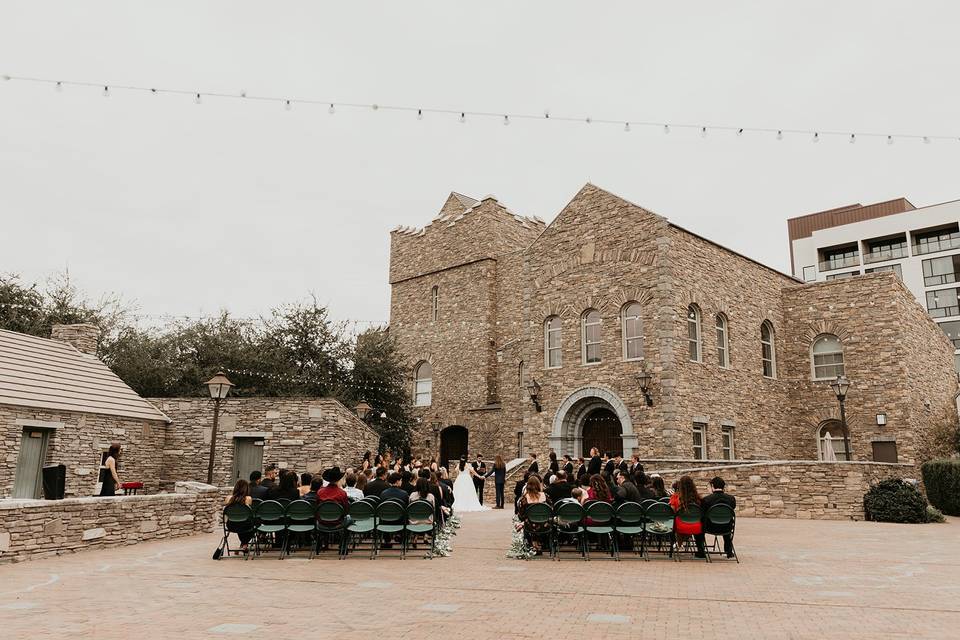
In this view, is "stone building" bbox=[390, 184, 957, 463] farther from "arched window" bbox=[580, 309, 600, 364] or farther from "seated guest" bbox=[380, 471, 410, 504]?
"seated guest" bbox=[380, 471, 410, 504]

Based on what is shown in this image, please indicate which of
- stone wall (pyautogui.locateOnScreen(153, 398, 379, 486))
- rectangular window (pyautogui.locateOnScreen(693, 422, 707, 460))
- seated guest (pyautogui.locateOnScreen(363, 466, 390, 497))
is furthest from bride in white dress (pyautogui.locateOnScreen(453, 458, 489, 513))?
rectangular window (pyautogui.locateOnScreen(693, 422, 707, 460))

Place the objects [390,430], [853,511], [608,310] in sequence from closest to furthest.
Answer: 1. [853,511]
2. [608,310]
3. [390,430]

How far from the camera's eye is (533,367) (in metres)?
Answer: 21.9

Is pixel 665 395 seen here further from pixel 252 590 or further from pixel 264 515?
pixel 252 590

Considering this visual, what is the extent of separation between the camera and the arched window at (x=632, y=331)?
65.2 ft

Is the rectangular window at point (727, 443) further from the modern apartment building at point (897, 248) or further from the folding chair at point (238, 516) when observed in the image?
the modern apartment building at point (897, 248)

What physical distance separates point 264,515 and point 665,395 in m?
12.0

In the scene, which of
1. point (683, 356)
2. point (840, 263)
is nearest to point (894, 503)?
point (683, 356)

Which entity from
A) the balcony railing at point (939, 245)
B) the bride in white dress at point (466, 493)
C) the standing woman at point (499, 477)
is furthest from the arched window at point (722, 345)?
the balcony railing at point (939, 245)

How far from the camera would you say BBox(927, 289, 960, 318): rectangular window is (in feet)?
139

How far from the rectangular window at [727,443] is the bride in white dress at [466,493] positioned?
7626 millimetres

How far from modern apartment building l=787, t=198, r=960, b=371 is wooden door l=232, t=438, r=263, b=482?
37155 millimetres

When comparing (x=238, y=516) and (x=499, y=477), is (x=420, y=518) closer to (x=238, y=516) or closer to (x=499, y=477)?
(x=238, y=516)

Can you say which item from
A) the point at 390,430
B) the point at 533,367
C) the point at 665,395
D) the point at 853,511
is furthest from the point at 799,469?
the point at 390,430
